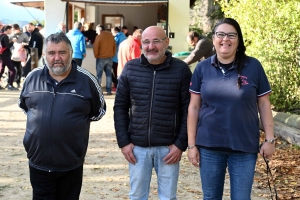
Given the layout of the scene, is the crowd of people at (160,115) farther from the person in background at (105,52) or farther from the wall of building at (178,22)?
the wall of building at (178,22)

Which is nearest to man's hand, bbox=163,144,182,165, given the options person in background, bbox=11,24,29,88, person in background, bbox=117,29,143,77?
person in background, bbox=117,29,143,77

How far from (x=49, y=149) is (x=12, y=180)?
2.74 metres

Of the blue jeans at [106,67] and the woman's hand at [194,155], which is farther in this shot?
the blue jeans at [106,67]

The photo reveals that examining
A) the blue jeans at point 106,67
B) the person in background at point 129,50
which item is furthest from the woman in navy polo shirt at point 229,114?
the blue jeans at point 106,67

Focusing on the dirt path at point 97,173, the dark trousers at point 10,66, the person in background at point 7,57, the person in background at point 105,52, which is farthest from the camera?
the dark trousers at point 10,66

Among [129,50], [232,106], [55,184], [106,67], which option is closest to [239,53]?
[232,106]

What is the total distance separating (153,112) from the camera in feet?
13.2

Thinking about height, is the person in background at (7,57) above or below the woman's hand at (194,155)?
above

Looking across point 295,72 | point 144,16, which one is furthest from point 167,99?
point 144,16

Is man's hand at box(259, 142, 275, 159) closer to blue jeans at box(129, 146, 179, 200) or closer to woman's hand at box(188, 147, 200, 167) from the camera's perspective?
woman's hand at box(188, 147, 200, 167)

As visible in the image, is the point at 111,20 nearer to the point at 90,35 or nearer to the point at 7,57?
the point at 90,35

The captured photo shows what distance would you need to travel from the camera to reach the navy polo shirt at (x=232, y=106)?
370 centimetres

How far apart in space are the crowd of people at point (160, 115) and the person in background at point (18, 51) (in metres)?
12.1

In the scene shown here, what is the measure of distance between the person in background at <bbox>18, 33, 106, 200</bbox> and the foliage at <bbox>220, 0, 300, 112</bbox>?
21.8 feet
